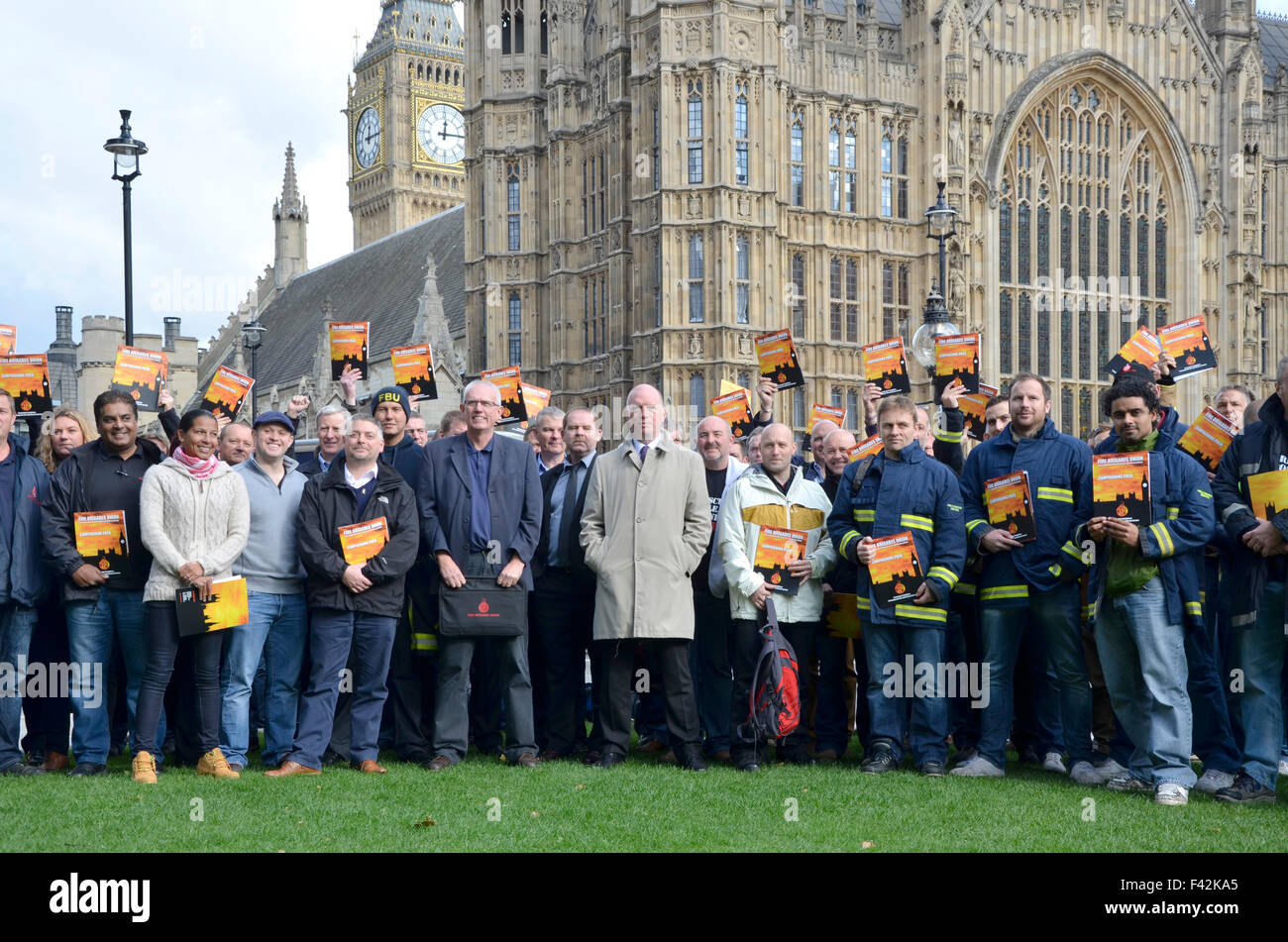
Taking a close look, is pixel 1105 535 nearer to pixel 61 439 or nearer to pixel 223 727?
pixel 223 727

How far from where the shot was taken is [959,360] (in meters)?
11.6

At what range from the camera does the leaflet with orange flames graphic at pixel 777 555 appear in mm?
9734

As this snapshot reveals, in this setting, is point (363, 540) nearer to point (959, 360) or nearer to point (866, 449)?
point (866, 449)

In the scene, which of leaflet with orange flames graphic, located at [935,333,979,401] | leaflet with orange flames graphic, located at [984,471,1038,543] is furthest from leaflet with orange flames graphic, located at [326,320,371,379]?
leaflet with orange flames graphic, located at [984,471,1038,543]

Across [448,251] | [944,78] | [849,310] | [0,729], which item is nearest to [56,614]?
[0,729]

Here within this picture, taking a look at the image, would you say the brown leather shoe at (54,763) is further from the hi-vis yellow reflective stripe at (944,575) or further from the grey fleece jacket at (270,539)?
the hi-vis yellow reflective stripe at (944,575)

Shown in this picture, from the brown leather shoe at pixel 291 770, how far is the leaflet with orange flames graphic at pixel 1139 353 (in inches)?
226

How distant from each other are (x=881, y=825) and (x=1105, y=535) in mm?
2245

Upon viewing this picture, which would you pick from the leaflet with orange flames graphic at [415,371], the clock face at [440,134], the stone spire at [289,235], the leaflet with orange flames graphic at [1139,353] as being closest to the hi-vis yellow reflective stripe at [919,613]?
the leaflet with orange flames graphic at [1139,353]

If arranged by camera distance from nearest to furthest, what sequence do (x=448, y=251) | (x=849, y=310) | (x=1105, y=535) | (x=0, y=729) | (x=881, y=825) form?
(x=881, y=825) → (x=1105, y=535) → (x=0, y=729) → (x=849, y=310) → (x=448, y=251)

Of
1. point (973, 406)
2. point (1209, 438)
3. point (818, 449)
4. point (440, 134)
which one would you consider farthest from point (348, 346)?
point (440, 134)

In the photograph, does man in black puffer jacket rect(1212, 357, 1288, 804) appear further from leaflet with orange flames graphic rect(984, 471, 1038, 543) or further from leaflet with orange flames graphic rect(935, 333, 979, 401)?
leaflet with orange flames graphic rect(935, 333, 979, 401)

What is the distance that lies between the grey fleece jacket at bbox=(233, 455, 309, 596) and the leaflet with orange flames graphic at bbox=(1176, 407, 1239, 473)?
18.1ft

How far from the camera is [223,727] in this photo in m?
9.37
